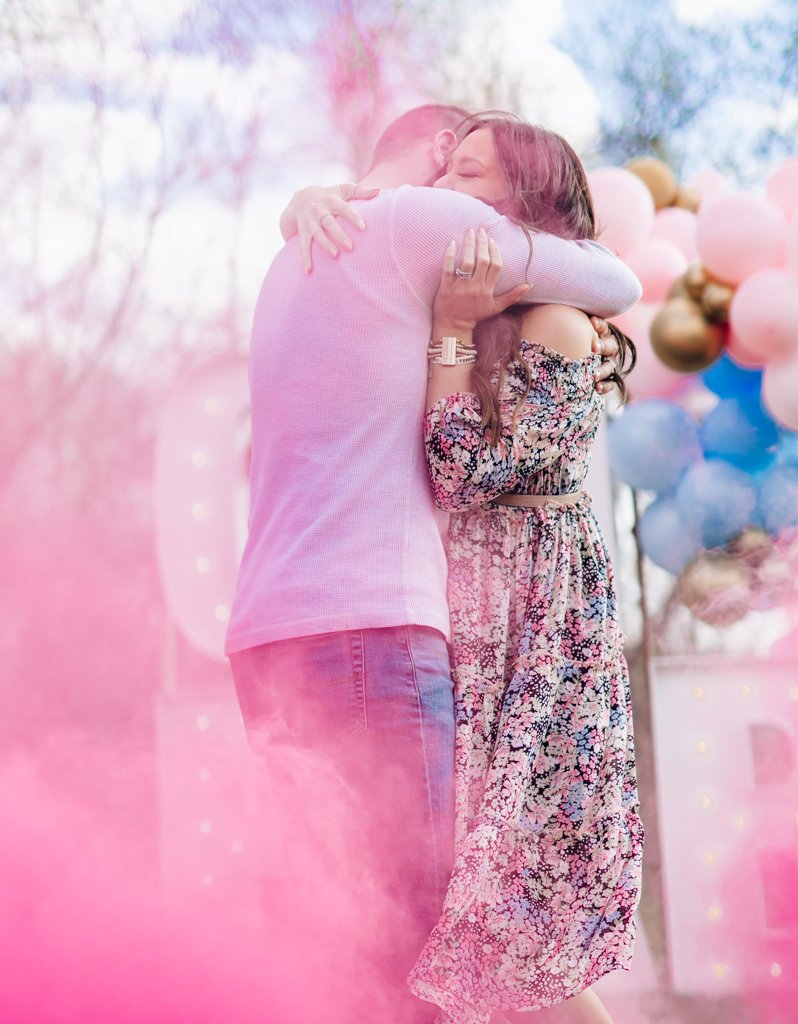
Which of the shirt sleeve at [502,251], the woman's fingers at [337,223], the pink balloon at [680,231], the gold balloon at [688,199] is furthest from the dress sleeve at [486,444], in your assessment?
the gold balloon at [688,199]

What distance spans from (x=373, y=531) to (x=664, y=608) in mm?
2308

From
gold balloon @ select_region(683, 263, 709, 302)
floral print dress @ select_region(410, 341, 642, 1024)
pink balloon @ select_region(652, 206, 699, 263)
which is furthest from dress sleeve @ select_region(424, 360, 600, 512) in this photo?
pink balloon @ select_region(652, 206, 699, 263)

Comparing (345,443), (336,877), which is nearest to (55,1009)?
(336,877)

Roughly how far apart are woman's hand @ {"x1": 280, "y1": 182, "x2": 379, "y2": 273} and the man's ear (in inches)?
7.0

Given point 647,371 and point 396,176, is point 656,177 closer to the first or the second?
point 647,371

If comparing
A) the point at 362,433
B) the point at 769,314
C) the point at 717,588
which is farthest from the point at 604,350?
the point at 717,588

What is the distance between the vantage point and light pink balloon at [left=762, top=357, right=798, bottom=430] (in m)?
2.43

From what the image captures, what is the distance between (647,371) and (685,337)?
0.60ft

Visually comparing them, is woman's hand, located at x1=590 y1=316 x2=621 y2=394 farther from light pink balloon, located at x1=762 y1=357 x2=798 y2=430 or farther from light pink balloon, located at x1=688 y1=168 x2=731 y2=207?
light pink balloon, located at x1=688 y1=168 x2=731 y2=207

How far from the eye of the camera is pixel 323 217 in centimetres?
129

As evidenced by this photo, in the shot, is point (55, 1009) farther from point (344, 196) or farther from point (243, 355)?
A: point (243, 355)

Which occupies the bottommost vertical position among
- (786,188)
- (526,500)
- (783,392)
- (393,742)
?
(393,742)

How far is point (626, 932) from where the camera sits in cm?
129

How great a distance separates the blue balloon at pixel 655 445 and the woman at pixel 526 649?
1272 millimetres
